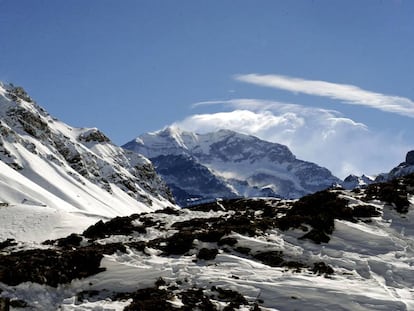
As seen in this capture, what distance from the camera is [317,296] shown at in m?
18.6

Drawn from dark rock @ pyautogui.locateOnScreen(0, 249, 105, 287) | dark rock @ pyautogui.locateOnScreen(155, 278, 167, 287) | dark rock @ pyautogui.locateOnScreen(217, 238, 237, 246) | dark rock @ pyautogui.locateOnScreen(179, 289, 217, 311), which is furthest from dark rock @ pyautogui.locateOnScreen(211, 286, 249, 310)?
dark rock @ pyautogui.locateOnScreen(217, 238, 237, 246)

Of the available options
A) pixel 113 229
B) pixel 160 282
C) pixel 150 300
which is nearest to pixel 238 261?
pixel 160 282

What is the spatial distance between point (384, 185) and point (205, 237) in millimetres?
17893

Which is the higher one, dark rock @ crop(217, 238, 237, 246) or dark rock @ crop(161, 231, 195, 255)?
dark rock @ crop(217, 238, 237, 246)

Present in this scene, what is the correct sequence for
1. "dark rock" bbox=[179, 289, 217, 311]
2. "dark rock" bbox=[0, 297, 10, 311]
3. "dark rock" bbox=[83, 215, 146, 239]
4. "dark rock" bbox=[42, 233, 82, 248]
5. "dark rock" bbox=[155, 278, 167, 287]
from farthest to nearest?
"dark rock" bbox=[83, 215, 146, 239] → "dark rock" bbox=[42, 233, 82, 248] → "dark rock" bbox=[155, 278, 167, 287] → "dark rock" bbox=[179, 289, 217, 311] → "dark rock" bbox=[0, 297, 10, 311]

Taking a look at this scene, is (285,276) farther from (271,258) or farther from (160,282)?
(160,282)

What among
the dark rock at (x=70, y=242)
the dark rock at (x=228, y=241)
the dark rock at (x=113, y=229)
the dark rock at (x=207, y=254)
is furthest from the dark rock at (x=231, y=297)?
the dark rock at (x=113, y=229)

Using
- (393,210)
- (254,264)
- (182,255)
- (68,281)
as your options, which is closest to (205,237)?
(182,255)

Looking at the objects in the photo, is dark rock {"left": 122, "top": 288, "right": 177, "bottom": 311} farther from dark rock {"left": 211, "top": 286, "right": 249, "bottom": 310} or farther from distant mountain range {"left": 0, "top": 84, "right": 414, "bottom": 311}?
dark rock {"left": 211, "top": 286, "right": 249, "bottom": 310}

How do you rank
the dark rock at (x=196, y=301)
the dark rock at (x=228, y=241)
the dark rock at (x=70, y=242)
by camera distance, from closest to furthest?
the dark rock at (x=196, y=301)
the dark rock at (x=228, y=241)
the dark rock at (x=70, y=242)

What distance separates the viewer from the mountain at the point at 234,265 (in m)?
18.4

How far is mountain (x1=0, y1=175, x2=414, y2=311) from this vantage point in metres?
18.4

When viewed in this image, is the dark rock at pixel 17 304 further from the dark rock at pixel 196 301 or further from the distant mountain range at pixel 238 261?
the dark rock at pixel 196 301

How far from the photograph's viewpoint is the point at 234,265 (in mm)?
22094
